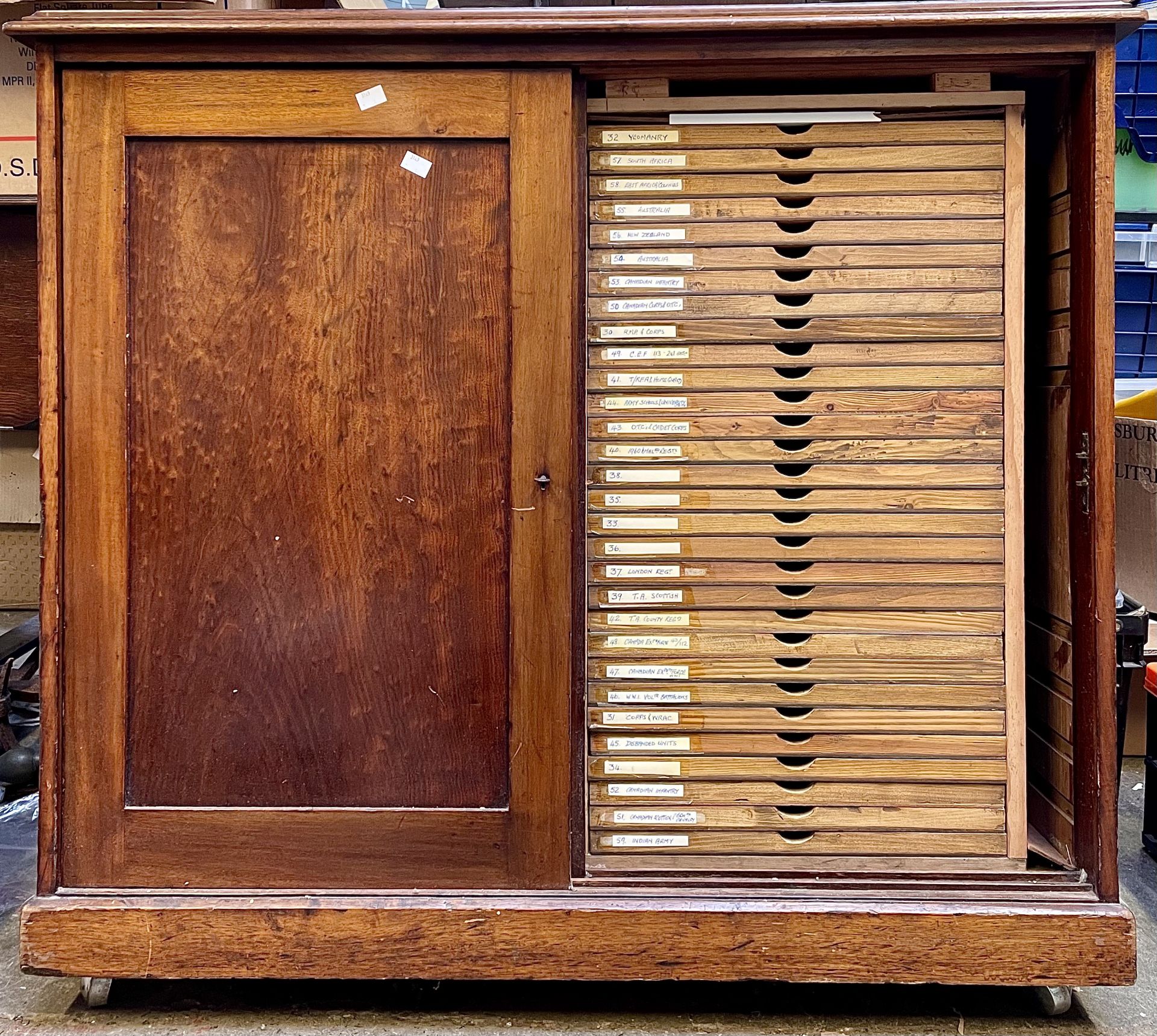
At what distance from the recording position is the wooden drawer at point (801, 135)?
178cm

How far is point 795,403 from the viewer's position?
1.81m

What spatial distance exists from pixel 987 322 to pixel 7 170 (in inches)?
99.9

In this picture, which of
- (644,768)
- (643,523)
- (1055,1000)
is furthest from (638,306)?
(1055,1000)

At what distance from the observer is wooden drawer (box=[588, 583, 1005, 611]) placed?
1795 millimetres

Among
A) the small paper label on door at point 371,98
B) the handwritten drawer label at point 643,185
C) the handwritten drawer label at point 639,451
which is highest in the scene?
the small paper label on door at point 371,98

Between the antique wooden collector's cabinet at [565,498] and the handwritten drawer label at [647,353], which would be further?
the handwritten drawer label at [647,353]

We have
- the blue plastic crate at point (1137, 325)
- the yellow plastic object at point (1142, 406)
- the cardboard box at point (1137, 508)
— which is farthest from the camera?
the blue plastic crate at point (1137, 325)

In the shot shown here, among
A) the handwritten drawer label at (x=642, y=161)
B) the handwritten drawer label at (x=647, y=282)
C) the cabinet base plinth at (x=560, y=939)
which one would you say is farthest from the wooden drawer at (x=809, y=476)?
the cabinet base plinth at (x=560, y=939)

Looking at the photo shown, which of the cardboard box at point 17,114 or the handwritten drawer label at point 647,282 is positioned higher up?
the cardboard box at point 17,114

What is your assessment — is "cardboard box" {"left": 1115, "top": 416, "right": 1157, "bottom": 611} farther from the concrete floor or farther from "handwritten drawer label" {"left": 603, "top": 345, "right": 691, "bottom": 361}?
"handwritten drawer label" {"left": 603, "top": 345, "right": 691, "bottom": 361}

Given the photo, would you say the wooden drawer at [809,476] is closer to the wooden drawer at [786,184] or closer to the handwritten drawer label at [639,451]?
the handwritten drawer label at [639,451]

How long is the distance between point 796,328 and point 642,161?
1.43 ft

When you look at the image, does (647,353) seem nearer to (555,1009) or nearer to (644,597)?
(644,597)

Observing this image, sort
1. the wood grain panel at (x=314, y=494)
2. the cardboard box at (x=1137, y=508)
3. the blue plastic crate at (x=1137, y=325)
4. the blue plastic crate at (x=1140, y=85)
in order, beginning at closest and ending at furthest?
the wood grain panel at (x=314, y=494)
the cardboard box at (x=1137, y=508)
the blue plastic crate at (x=1140, y=85)
the blue plastic crate at (x=1137, y=325)
